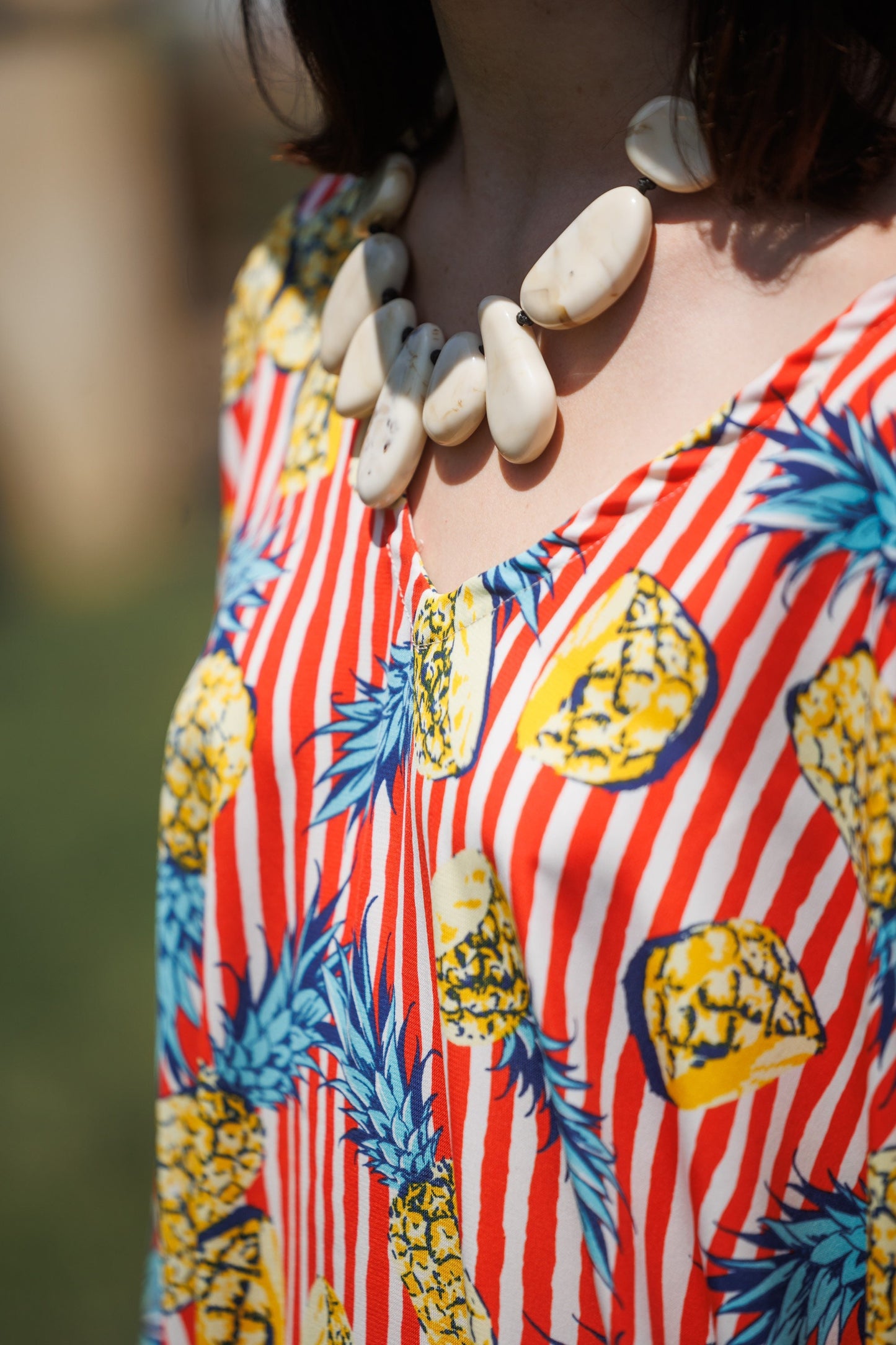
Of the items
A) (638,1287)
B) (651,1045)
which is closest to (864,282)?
(651,1045)

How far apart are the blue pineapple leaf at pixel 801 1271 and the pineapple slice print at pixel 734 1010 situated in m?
0.07

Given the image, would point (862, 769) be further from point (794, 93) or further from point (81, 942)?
point (81, 942)

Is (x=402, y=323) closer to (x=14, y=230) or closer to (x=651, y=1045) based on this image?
(x=651, y=1045)

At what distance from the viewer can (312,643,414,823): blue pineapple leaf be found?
777mm

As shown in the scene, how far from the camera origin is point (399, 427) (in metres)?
0.83

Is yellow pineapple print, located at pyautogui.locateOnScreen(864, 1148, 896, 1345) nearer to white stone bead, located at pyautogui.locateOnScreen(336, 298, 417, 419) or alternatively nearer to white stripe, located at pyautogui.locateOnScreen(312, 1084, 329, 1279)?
white stripe, located at pyautogui.locateOnScreen(312, 1084, 329, 1279)

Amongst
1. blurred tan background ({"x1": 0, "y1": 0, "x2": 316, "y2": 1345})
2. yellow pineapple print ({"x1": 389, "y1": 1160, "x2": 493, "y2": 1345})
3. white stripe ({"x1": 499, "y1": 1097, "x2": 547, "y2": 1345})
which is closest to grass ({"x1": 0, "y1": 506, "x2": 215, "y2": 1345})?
blurred tan background ({"x1": 0, "y1": 0, "x2": 316, "y2": 1345})

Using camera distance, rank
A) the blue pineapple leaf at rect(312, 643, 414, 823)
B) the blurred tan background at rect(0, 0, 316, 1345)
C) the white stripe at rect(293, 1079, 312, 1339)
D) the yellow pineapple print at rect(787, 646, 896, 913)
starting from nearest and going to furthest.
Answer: the yellow pineapple print at rect(787, 646, 896, 913) → the blue pineapple leaf at rect(312, 643, 414, 823) → the white stripe at rect(293, 1079, 312, 1339) → the blurred tan background at rect(0, 0, 316, 1345)

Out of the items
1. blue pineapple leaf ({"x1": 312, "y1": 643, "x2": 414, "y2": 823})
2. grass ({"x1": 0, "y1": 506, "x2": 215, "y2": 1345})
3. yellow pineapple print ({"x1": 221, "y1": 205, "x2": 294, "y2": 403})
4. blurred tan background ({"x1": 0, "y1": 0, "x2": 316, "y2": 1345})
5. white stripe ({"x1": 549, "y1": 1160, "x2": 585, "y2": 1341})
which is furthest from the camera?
blurred tan background ({"x1": 0, "y1": 0, "x2": 316, "y2": 1345})

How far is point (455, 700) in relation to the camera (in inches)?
27.4

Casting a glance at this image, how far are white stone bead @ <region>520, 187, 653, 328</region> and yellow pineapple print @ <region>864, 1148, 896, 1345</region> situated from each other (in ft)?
1.73

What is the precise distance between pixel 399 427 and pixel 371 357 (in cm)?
9

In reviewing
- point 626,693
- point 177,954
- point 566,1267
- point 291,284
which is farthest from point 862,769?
point 291,284

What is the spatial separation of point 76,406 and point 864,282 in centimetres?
435
